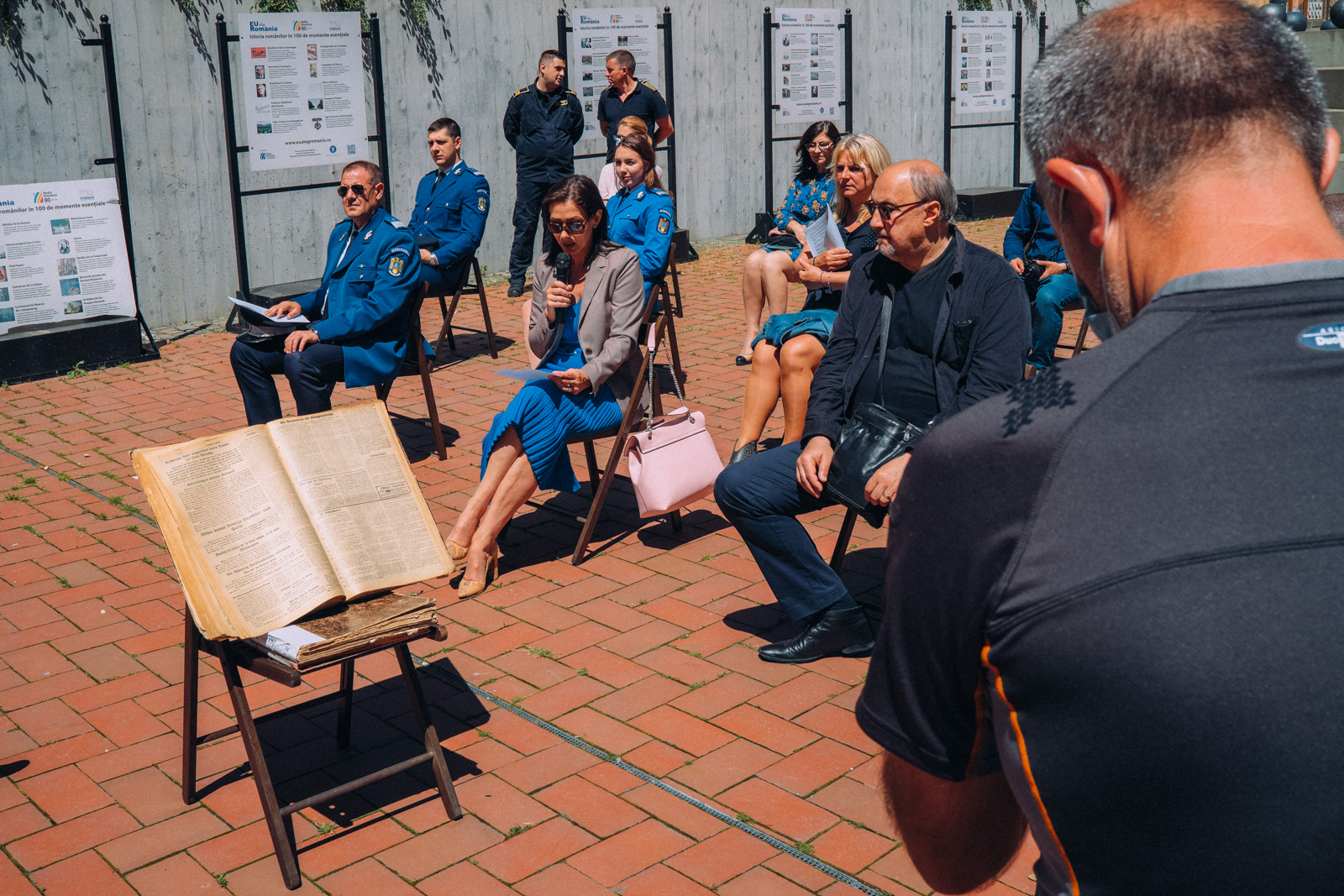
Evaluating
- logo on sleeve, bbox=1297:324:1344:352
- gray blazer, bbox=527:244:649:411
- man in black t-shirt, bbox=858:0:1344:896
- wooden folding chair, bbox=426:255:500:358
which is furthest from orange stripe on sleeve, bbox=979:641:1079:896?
wooden folding chair, bbox=426:255:500:358

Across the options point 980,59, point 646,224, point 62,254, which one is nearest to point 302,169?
point 62,254

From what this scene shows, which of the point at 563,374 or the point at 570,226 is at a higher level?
the point at 570,226

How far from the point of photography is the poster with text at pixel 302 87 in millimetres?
9242

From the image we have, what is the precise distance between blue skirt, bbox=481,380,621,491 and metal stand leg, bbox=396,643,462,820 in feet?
5.62

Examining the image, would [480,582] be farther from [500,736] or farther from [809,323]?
[809,323]

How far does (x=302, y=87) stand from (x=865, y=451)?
7.04 metres

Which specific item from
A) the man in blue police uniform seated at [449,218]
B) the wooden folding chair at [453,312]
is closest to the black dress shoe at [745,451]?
the man in blue police uniform seated at [449,218]

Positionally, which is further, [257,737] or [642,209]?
[642,209]

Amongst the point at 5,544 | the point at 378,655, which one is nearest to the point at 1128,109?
the point at 378,655

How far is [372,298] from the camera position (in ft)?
20.3

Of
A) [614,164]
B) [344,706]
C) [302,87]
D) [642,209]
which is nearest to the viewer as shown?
[344,706]

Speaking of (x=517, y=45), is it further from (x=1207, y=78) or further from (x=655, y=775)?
(x=1207, y=78)

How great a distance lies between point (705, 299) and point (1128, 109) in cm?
974

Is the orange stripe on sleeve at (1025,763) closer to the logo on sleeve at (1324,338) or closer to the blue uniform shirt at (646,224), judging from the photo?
the logo on sleeve at (1324,338)
